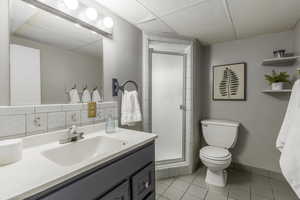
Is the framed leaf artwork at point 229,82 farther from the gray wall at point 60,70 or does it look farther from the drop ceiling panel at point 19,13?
the drop ceiling panel at point 19,13

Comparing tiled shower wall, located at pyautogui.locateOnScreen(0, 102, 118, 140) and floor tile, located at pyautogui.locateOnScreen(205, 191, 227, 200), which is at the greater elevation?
tiled shower wall, located at pyautogui.locateOnScreen(0, 102, 118, 140)

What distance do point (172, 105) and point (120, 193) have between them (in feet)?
4.64

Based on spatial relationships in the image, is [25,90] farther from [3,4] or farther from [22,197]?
[22,197]

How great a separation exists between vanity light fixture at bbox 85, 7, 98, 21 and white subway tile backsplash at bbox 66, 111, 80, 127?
825mm

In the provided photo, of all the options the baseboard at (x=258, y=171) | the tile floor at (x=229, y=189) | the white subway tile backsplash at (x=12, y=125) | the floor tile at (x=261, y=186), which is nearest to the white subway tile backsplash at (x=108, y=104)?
the white subway tile backsplash at (x=12, y=125)

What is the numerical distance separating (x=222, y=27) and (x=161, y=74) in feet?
3.03

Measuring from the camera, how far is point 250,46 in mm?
2033

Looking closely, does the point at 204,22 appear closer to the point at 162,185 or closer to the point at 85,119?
the point at 85,119

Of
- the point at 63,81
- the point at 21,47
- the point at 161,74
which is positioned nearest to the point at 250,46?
the point at 161,74

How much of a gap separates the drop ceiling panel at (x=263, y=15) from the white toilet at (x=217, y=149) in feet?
4.06

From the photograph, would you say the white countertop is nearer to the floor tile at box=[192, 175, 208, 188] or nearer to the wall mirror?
→ the wall mirror

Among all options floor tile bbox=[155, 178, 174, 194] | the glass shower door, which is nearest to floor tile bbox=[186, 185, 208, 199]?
floor tile bbox=[155, 178, 174, 194]

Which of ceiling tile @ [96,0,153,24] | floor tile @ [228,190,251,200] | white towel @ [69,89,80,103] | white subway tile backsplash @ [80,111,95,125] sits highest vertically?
ceiling tile @ [96,0,153,24]

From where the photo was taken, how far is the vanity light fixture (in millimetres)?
1228
